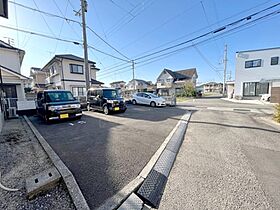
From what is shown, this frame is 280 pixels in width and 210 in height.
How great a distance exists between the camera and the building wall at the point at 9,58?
1153 cm

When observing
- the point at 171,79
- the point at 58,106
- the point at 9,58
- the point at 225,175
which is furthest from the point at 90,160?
the point at 171,79

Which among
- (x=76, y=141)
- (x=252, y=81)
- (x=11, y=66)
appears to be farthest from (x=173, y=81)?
(x=76, y=141)

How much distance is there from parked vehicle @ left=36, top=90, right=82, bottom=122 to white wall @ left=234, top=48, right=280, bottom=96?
899 inches

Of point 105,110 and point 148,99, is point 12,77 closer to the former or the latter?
point 105,110

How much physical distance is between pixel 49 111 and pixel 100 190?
646 cm

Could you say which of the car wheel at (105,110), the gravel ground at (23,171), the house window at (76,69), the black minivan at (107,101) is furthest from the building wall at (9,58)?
the gravel ground at (23,171)

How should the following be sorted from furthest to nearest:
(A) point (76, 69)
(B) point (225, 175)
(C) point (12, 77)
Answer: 1. (A) point (76, 69)
2. (C) point (12, 77)
3. (B) point (225, 175)

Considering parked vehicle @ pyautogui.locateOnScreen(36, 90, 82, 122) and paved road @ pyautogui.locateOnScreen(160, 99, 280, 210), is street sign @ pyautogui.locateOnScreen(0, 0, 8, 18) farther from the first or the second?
paved road @ pyautogui.locateOnScreen(160, 99, 280, 210)

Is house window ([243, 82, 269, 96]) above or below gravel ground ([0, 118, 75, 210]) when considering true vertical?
above

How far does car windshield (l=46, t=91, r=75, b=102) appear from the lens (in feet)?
25.5

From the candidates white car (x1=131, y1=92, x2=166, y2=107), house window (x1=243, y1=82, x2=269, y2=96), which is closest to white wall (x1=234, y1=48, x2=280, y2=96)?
house window (x1=243, y1=82, x2=269, y2=96)

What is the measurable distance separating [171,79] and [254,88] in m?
22.7

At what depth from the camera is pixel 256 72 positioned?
1952cm

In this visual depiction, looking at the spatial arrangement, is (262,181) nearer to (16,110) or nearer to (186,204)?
(186,204)
